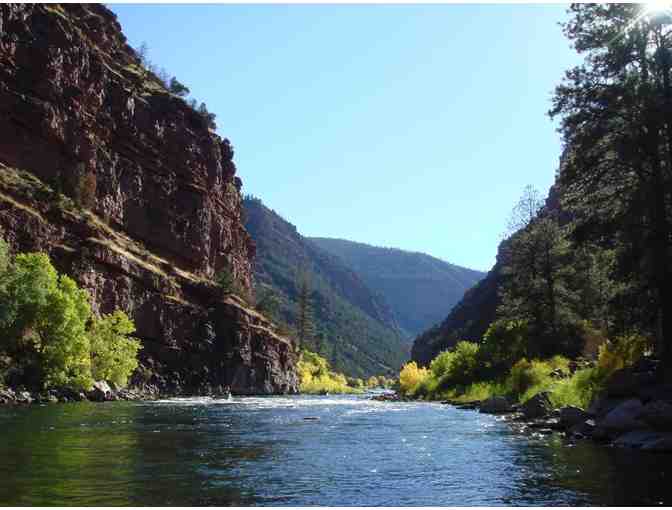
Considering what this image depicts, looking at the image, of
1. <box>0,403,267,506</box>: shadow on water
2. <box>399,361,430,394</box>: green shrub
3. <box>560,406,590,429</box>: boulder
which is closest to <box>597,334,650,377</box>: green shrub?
<box>560,406,590,429</box>: boulder

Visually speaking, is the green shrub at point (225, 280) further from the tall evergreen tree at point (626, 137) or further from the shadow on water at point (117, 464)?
the tall evergreen tree at point (626, 137)

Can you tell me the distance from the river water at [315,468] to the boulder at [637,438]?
78cm

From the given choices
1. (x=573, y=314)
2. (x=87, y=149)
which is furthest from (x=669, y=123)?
(x=87, y=149)

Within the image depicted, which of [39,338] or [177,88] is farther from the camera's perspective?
[177,88]

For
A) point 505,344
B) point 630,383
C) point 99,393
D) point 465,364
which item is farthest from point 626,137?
point 99,393

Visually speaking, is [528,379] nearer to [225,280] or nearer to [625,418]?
[625,418]

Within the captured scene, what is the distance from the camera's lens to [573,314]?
55.1 m

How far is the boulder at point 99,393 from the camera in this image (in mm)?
61750

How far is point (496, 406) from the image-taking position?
4459 centimetres

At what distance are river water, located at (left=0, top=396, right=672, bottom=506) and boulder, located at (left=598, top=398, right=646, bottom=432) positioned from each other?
122cm

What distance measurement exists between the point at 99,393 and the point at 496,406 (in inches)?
1515

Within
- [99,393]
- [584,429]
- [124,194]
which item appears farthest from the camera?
[124,194]

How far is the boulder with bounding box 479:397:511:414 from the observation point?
43.9 metres

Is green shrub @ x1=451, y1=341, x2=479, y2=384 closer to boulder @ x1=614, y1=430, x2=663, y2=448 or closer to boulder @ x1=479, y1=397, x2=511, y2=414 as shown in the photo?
boulder @ x1=479, y1=397, x2=511, y2=414
